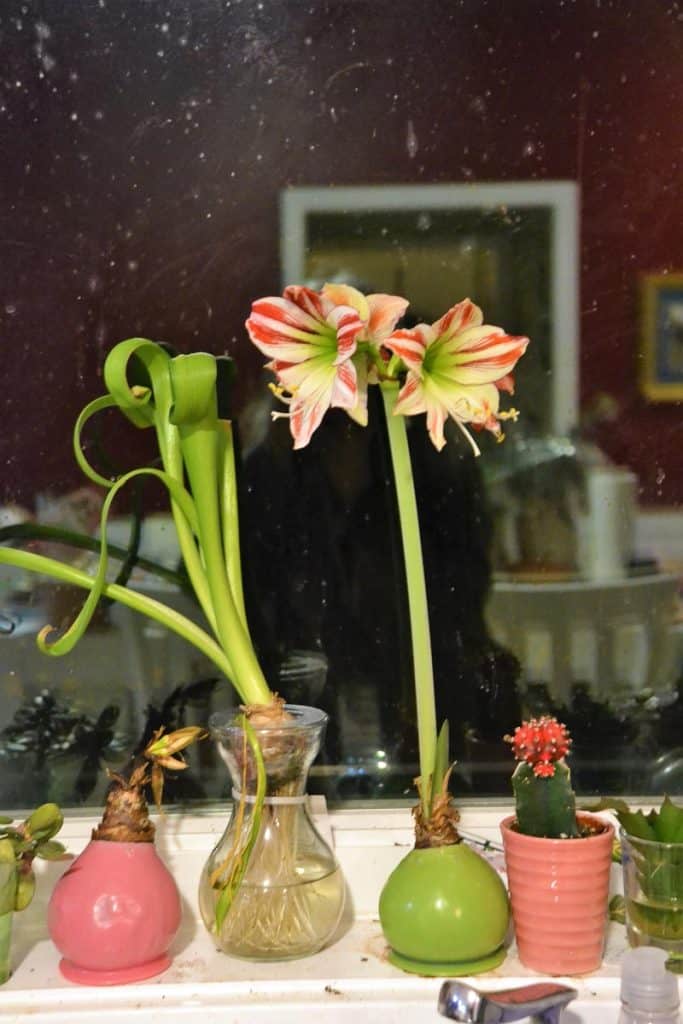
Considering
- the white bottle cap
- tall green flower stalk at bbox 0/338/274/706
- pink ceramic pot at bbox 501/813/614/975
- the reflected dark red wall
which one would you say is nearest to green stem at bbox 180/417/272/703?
tall green flower stalk at bbox 0/338/274/706

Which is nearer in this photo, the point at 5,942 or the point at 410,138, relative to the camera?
the point at 5,942

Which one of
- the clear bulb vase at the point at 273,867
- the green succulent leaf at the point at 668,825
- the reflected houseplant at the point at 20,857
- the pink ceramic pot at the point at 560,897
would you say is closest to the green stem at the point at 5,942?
the reflected houseplant at the point at 20,857

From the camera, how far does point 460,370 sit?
927 millimetres

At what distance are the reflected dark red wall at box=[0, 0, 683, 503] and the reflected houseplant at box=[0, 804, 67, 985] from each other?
275 mm

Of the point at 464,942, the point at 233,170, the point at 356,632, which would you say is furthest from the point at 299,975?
the point at 233,170

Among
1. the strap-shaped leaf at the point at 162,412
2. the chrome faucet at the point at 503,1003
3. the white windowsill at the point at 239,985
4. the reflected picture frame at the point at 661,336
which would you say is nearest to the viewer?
the chrome faucet at the point at 503,1003

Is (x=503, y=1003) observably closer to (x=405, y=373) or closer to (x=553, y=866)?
(x=553, y=866)

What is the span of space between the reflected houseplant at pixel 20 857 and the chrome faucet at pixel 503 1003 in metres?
0.32

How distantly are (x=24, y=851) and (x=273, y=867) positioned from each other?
18 centimetres

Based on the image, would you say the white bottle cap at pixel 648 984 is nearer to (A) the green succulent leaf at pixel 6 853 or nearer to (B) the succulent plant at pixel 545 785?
(B) the succulent plant at pixel 545 785

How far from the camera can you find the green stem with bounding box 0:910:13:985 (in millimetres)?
876

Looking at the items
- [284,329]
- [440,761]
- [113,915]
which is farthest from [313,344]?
[113,915]

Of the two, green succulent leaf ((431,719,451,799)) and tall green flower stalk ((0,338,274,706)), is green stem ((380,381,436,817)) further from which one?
tall green flower stalk ((0,338,274,706))

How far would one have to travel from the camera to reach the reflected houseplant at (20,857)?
87 cm
